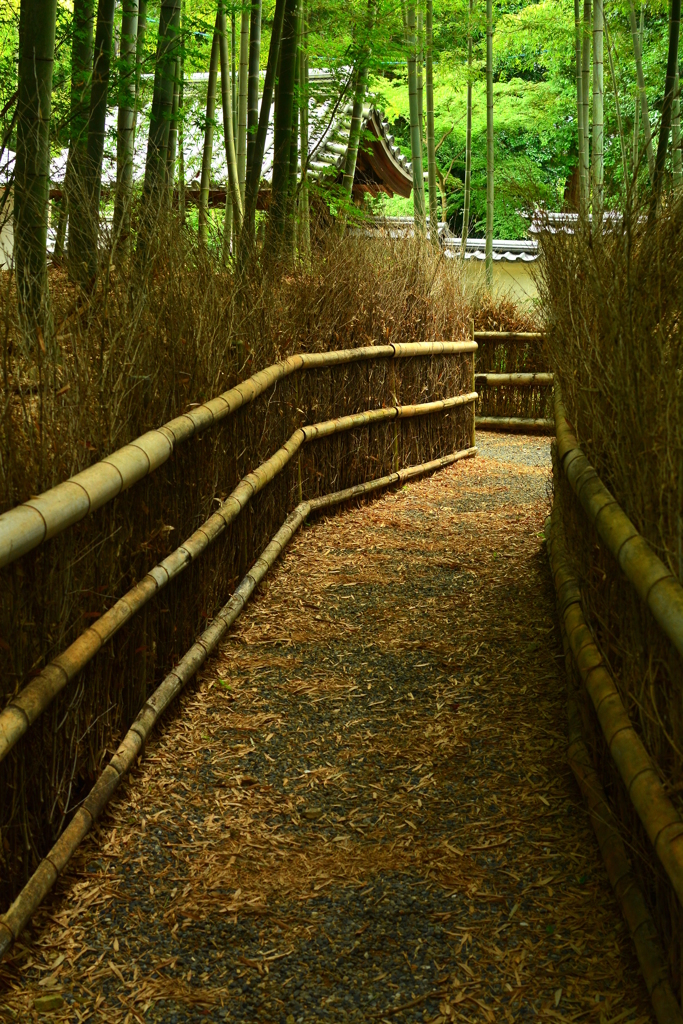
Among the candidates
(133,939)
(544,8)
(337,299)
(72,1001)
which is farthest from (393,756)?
(544,8)

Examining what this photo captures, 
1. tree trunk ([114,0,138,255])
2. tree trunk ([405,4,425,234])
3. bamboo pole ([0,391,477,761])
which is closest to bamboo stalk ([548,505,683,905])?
bamboo pole ([0,391,477,761])

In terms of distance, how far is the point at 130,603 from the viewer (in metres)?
2.64

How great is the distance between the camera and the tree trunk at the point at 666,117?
121 inches

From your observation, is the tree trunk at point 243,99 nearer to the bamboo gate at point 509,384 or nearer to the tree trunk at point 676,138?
the bamboo gate at point 509,384

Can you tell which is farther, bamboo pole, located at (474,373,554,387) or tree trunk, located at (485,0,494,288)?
tree trunk, located at (485,0,494,288)

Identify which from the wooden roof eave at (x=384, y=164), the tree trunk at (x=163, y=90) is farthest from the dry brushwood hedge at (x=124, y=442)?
the wooden roof eave at (x=384, y=164)

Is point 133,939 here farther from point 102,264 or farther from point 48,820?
point 102,264

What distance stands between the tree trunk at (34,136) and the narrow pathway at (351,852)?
156cm

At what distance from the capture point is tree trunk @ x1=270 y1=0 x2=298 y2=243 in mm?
5754

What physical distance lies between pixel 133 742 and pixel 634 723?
1331 mm

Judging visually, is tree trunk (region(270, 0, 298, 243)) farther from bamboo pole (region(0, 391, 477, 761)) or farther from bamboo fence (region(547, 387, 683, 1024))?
bamboo fence (region(547, 387, 683, 1024))

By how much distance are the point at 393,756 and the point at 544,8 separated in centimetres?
1489

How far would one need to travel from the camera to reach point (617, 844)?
2.31 metres

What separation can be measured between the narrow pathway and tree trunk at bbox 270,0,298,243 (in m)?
2.64
